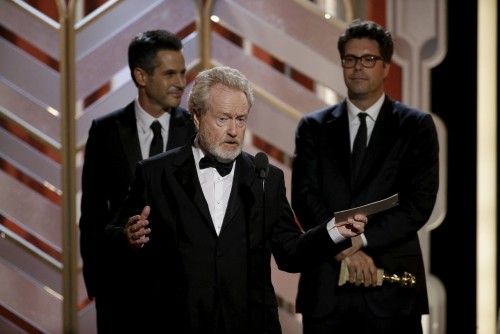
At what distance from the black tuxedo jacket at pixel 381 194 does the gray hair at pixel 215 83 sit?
0.76m

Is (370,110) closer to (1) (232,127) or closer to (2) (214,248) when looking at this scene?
(1) (232,127)

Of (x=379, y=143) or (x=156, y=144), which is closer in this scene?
(x=379, y=143)

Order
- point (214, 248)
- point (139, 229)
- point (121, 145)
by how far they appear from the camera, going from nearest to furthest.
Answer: point (139, 229)
point (214, 248)
point (121, 145)

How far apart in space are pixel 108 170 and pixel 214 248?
107 centimetres

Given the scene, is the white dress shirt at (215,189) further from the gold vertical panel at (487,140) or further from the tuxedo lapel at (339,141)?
the gold vertical panel at (487,140)

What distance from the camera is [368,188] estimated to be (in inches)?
156

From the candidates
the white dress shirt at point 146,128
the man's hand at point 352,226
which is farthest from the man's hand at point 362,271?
the white dress shirt at point 146,128

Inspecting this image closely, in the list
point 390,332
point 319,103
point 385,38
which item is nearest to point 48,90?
point 319,103

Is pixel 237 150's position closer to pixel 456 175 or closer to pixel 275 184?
pixel 275 184

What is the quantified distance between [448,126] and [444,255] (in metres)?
0.68

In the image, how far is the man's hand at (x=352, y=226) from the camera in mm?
3148

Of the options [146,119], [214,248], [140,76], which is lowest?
[214,248]

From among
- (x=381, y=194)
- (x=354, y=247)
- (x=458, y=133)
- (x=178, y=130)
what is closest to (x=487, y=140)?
(x=458, y=133)

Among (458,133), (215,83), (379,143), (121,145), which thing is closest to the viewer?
(215,83)
